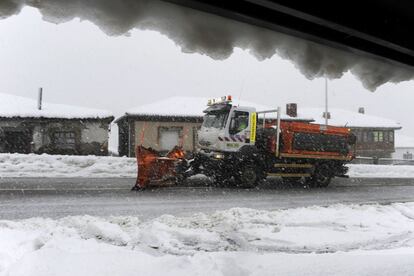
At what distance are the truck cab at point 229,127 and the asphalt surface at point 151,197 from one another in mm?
1450

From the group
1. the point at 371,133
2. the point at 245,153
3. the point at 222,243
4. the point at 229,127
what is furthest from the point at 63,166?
the point at 371,133

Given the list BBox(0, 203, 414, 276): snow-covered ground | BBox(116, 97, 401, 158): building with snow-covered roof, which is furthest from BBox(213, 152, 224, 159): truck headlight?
BBox(116, 97, 401, 158): building with snow-covered roof

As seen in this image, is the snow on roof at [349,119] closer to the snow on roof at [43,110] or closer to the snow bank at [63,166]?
the snow on roof at [43,110]

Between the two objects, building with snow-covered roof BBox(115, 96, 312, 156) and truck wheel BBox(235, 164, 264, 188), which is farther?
building with snow-covered roof BBox(115, 96, 312, 156)

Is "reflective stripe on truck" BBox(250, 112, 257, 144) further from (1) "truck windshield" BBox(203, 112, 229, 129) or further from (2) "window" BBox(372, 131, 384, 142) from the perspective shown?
(2) "window" BBox(372, 131, 384, 142)

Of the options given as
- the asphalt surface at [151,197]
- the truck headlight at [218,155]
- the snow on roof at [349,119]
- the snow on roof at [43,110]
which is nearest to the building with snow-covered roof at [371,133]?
the snow on roof at [349,119]

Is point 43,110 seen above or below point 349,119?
below

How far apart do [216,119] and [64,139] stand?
16.0 meters

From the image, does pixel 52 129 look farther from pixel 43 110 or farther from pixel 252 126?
pixel 252 126

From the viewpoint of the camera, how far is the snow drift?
231 cm

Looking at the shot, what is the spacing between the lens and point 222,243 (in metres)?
6.71

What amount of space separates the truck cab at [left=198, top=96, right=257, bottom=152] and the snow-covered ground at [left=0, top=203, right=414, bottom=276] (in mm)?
4394

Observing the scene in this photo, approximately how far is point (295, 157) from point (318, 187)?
63.5 inches

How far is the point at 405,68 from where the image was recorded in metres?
4.22
